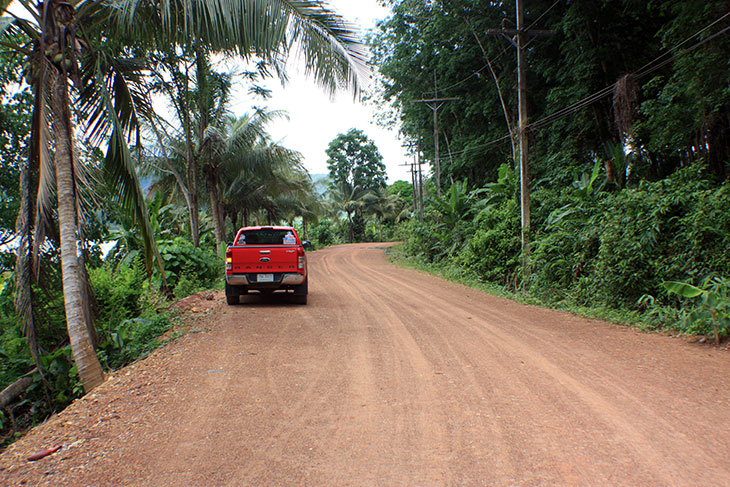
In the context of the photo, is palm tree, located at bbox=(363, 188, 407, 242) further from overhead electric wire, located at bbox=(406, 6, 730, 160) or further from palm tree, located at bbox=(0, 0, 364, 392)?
palm tree, located at bbox=(0, 0, 364, 392)

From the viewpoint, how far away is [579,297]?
983 cm

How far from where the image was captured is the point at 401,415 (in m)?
3.87

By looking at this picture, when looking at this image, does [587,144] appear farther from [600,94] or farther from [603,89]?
[600,94]

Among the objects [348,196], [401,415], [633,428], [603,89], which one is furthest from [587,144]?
[348,196]

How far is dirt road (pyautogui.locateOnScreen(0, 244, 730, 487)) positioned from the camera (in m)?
2.98

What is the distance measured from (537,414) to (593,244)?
7.57 meters

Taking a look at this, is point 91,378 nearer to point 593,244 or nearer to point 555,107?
point 593,244

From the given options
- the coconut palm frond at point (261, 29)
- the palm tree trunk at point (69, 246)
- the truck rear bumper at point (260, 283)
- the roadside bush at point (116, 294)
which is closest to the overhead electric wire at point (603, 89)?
the coconut palm frond at point (261, 29)

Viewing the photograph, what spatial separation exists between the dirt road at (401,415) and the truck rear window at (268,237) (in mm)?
3475

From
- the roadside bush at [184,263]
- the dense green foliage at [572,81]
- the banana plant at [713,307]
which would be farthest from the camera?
the roadside bush at [184,263]

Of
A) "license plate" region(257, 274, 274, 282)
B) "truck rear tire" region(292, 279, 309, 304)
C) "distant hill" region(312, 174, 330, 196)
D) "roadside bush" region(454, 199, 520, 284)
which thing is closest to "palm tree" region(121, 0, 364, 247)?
"license plate" region(257, 274, 274, 282)

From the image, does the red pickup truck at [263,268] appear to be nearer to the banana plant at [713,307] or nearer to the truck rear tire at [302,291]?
the truck rear tire at [302,291]

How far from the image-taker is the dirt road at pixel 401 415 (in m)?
2.98

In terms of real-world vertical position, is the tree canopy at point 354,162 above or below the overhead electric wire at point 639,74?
above
